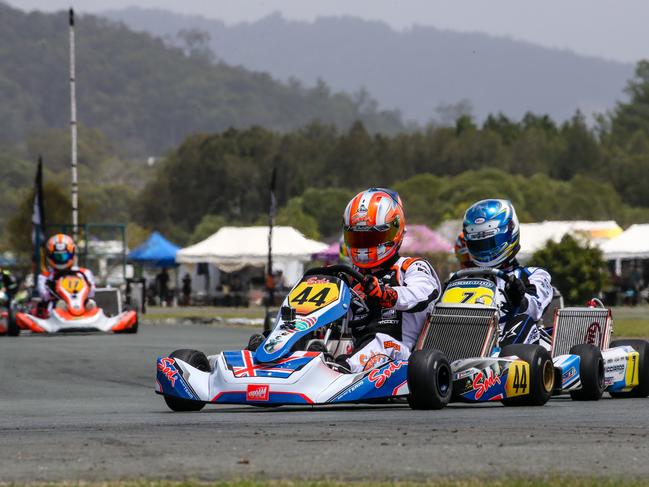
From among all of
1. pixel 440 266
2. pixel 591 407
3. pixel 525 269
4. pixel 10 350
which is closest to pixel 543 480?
pixel 591 407

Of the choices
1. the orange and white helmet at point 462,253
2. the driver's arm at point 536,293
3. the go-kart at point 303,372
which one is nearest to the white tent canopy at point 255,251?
the orange and white helmet at point 462,253

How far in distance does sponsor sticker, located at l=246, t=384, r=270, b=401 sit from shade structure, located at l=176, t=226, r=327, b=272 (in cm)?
4324

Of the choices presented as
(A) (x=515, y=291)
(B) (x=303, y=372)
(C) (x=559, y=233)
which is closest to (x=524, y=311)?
(A) (x=515, y=291)

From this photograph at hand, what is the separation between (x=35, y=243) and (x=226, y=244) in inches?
760

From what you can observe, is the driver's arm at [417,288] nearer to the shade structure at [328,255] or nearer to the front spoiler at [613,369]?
the front spoiler at [613,369]

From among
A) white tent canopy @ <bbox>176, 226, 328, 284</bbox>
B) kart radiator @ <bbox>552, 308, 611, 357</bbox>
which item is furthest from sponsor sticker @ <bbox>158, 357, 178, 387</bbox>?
white tent canopy @ <bbox>176, 226, 328, 284</bbox>

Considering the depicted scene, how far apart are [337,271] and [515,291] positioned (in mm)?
1521

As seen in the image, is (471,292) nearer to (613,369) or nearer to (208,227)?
(613,369)

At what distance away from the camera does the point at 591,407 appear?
11336mm

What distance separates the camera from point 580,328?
1330cm

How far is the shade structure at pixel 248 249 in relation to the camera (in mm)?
→ 54594

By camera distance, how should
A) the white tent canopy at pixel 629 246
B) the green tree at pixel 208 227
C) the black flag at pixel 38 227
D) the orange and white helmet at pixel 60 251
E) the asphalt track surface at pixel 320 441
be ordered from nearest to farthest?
the asphalt track surface at pixel 320 441 < the orange and white helmet at pixel 60 251 < the black flag at pixel 38 227 < the white tent canopy at pixel 629 246 < the green tree at pixel 208 227

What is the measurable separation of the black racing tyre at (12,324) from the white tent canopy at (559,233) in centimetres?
2405

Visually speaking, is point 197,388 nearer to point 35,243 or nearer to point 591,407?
point 591,407
